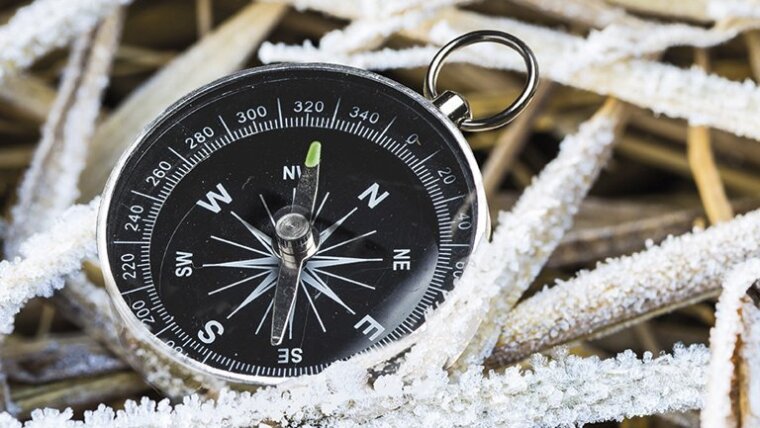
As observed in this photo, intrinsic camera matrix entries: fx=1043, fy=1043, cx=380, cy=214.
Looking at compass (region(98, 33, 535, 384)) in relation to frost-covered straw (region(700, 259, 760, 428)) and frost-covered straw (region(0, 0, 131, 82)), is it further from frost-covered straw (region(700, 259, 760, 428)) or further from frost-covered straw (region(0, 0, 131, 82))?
frost-covered straw (region(0, 0, 131, 82))

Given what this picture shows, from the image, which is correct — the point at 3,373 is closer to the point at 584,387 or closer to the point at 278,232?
the point at 278,232

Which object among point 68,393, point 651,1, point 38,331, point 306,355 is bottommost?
point 306,355

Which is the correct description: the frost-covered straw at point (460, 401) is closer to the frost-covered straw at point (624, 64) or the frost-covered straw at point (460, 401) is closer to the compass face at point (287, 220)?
the compass face at point (287, 220)

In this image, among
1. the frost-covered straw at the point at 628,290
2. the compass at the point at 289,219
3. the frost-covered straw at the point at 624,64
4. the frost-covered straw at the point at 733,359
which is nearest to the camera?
the frost-covered straw at the point at 733,359

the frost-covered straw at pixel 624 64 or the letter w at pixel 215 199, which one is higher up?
the frost-covered straw at pixel 624 64

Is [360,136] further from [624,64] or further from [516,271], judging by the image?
[624,64]

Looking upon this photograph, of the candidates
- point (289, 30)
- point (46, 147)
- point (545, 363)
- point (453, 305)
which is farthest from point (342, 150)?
point (289, 30)

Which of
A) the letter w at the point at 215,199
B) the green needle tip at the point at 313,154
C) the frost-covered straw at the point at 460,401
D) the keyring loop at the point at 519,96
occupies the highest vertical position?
the keyring loop at the point at 519,96

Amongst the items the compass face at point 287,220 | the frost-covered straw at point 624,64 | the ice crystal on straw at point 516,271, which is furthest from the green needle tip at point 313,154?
the frost-covered straw at point 624,64
